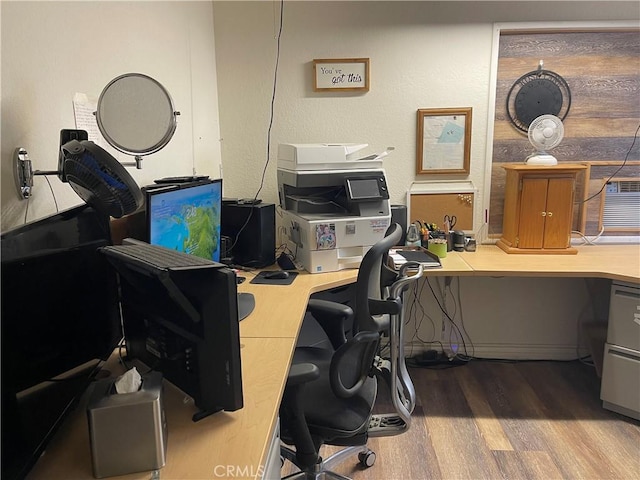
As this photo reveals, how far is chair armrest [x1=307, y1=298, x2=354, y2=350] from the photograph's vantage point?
1.91m

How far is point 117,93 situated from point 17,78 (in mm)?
254

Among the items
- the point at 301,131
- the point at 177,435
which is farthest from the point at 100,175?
the point at 301,131

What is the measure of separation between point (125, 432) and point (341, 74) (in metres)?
2.51

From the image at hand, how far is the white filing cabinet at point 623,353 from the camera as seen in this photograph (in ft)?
7.82

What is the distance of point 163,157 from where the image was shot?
2.14 metres

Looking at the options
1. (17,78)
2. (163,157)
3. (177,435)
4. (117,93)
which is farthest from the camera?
(163,157)

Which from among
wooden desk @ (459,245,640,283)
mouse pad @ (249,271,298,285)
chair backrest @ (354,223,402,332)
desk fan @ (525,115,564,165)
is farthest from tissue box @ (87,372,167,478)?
desk fan @ (525,115,564,165)

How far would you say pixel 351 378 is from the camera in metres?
1.72

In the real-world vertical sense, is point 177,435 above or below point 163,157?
below

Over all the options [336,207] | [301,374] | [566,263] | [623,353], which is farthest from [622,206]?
[301,374]

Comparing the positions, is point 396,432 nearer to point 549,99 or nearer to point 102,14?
point 102,14

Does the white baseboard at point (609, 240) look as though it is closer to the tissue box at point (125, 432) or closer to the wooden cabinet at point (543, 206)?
the wooden cabinet at point (543, 206)

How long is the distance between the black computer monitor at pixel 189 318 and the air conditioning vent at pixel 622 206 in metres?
2.85

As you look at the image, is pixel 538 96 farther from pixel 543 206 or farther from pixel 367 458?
pixel 367 458
